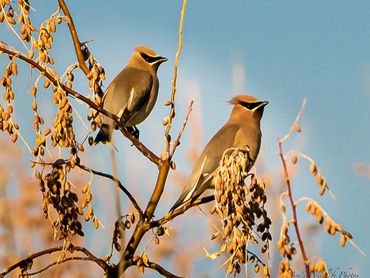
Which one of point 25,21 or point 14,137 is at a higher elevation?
point 25,21

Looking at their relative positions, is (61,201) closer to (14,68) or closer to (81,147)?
(81,147)

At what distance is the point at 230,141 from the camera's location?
182 inches

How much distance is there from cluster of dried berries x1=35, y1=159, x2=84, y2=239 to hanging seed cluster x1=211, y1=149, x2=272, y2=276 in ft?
1.51

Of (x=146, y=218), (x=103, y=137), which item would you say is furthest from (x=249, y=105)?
(x=146, y=218)

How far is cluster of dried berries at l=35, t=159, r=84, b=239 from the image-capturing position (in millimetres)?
2744

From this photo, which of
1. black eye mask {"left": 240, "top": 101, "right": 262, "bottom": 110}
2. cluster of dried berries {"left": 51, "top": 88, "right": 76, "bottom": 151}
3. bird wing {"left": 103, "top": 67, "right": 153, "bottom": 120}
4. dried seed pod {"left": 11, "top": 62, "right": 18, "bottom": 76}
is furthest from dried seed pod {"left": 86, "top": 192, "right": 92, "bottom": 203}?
black eye mask {"left": 240, "top": 101, "right": 262, "bottom": 110}

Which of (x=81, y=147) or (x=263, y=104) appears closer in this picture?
(x=81, y=147)

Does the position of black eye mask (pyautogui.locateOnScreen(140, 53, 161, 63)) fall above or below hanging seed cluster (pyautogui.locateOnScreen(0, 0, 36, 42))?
above

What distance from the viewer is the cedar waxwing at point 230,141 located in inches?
155

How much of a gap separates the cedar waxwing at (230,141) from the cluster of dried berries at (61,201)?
2.92ft

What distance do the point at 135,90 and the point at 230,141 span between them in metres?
1.25

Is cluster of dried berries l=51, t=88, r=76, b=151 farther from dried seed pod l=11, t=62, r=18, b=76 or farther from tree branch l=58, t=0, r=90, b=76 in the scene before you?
tree branch l=58, t=0, r=90, b=76

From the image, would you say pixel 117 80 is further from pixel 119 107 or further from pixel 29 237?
pixel 29 237

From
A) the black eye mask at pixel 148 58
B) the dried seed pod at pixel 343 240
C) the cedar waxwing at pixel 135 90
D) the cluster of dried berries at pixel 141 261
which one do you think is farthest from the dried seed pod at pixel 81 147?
the black eye mask at pixel 148 58
